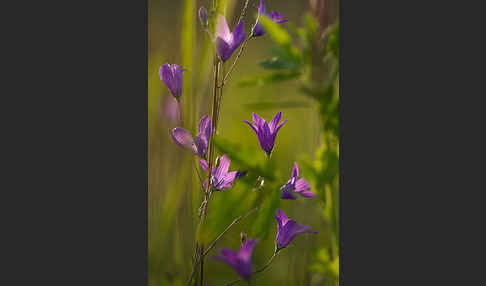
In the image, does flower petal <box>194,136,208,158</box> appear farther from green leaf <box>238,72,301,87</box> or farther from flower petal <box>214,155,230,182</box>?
green leaf <box>238,72,301,87</box>

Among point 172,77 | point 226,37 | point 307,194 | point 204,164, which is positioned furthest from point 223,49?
point 307,194

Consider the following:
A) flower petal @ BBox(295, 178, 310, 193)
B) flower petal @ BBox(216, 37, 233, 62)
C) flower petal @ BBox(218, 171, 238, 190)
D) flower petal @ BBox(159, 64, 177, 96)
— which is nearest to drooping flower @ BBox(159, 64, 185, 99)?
flower petal @ BBox(159, 64, 177, 96)

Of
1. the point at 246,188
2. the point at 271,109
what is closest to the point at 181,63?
the point at 271,109

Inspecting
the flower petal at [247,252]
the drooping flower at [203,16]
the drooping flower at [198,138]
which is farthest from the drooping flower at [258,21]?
the flower petal at [247,252]

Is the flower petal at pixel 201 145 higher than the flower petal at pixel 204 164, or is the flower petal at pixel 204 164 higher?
the flower petal at pixel 201 145

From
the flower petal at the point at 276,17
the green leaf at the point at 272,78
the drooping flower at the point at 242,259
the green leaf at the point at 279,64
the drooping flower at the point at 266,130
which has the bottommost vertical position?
the drooping flower at the point at 242,259

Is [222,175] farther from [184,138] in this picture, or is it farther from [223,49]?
[223,49]

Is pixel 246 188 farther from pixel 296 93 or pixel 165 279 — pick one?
pixel 165 279

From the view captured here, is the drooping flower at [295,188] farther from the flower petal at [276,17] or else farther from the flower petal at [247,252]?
the flower petal at [276,17]
